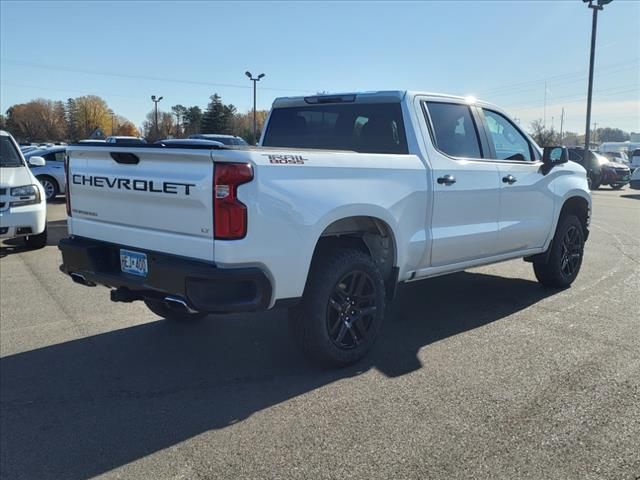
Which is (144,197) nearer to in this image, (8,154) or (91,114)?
(8,154)

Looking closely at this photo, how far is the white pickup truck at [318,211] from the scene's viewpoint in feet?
11.6

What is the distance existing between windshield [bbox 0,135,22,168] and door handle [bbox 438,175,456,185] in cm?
733

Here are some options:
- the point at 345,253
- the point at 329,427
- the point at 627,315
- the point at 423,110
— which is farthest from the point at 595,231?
the point at 329,427

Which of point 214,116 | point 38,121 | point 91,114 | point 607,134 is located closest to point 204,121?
point 214,116

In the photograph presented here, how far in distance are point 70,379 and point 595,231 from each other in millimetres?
10375

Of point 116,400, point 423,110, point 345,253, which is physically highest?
point 423,110

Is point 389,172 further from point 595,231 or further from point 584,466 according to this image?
point 595,231

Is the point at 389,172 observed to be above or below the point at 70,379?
above

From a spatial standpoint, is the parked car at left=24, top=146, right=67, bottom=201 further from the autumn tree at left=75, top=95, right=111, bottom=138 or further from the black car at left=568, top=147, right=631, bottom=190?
the autumn tree at left=75, top=95, right=111, bottom=138

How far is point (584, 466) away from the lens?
3.02 m

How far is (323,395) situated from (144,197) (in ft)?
5.73

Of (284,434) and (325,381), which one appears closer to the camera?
(284,434)

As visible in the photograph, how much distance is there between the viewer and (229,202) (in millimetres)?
3441

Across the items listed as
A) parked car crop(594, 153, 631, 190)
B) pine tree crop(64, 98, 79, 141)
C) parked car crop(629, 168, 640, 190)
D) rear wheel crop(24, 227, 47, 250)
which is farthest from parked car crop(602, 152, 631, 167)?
pine tree crop(64, 98, 79, 141)
